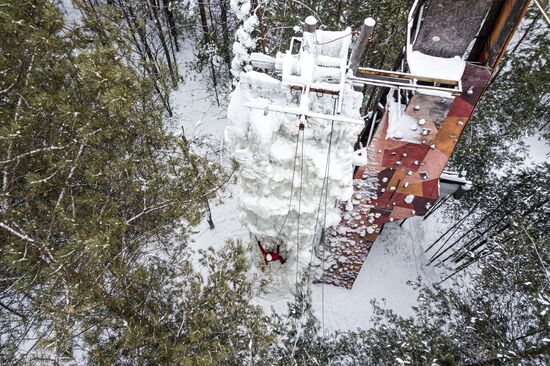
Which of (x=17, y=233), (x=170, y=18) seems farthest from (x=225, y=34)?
(x=17, y=233)

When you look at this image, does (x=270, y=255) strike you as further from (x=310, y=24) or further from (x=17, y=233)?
(x=310, y=24)

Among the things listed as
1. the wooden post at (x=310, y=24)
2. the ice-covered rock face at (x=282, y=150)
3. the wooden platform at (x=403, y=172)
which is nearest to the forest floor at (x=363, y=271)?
the wooden platform at (x=403, y=172)

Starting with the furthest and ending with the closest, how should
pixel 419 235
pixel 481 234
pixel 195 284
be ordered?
pixel 419 235, pixel 481 234, pixel 195 284

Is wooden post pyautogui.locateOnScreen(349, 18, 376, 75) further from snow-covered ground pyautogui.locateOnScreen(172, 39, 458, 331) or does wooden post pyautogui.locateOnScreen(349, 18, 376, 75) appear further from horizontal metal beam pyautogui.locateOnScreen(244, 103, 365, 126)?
snow-covered ground pyautogui.locateOnScreen(172, 39, 458, 331)

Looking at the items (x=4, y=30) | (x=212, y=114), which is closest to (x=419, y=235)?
(x=212, y=114)

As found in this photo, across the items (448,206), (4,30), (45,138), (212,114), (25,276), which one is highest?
(4,30)

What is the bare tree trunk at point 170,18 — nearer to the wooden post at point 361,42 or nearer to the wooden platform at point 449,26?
the wooden post at point 361,42

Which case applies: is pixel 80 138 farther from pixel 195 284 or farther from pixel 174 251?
pixel 195 284
